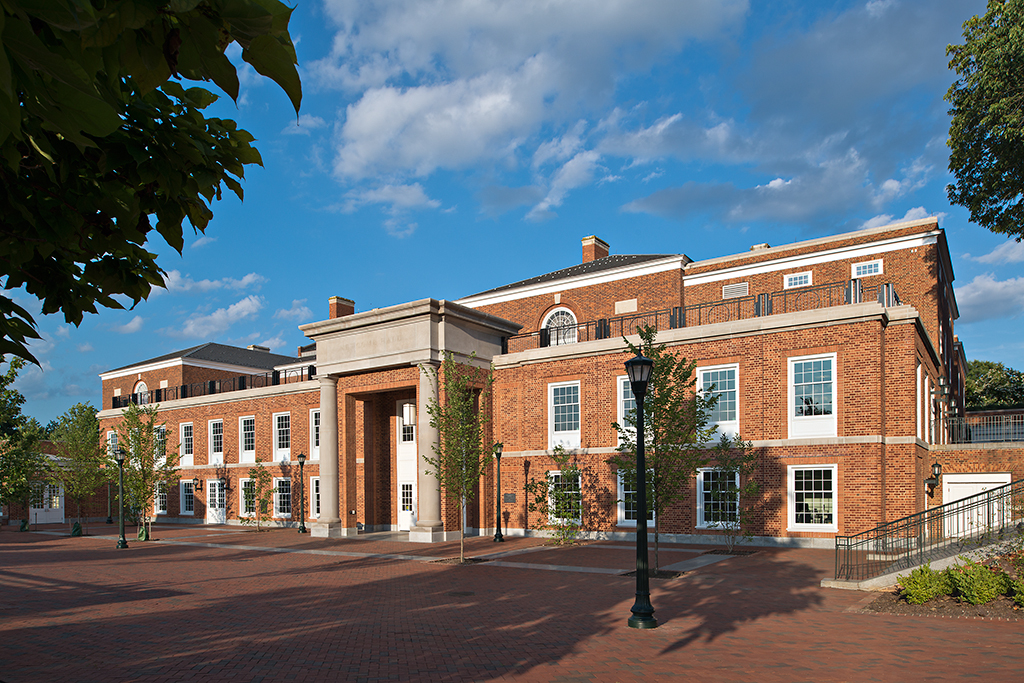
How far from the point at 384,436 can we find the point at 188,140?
3129 cm

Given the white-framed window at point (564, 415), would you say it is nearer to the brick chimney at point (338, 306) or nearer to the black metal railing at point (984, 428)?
the black metal railing at point (984, 428)

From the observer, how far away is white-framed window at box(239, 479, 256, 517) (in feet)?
129

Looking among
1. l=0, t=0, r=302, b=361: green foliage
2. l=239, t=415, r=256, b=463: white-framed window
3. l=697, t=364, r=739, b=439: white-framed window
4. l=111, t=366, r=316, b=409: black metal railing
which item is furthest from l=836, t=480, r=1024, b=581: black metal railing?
l=239, t=415, r=256, b=463: white-framed window

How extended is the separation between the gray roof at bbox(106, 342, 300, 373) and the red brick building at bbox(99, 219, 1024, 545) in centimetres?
1256

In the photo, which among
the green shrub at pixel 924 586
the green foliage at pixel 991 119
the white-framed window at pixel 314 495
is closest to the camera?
the green shrub at pixel 924 586

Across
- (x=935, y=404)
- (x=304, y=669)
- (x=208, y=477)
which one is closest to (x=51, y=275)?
(x=304, y=669)

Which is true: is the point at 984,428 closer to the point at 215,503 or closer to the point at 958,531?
the point at 958,531

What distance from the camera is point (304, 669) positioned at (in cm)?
966

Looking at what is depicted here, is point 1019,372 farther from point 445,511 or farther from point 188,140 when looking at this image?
point 188,140

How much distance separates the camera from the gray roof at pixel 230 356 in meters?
57.6

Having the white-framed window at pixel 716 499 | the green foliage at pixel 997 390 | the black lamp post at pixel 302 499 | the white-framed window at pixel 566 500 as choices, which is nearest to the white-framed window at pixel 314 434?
the black lamp post at pixel 302 499

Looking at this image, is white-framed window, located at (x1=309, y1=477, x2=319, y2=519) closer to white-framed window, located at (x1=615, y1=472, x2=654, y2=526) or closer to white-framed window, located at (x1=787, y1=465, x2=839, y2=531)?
white-framed window, located at (x1=615, y1=472, x2=654, y2=526)

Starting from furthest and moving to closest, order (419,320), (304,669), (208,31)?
(419,320) < (304,669) < (208,31)

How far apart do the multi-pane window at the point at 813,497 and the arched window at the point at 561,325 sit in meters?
16.1
